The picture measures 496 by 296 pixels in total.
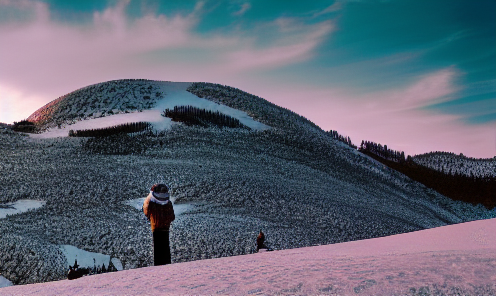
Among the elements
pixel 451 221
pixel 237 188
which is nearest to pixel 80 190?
pixel 237 188

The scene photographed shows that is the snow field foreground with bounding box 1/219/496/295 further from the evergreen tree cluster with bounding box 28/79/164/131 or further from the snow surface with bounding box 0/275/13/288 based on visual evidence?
the evergreen tree cluster with bounding box 28/79/164/131

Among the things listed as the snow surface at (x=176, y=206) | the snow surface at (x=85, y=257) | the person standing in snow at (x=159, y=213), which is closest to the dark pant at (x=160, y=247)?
the person standing in snow at (x=159, y=213)

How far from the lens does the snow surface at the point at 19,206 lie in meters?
19.9

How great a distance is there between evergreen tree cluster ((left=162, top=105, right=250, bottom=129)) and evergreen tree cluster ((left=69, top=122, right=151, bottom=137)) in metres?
3.59

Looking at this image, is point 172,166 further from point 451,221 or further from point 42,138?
point 451,221

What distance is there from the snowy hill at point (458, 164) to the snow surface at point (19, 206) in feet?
156

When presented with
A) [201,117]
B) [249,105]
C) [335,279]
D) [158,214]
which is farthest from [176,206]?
[249,105]

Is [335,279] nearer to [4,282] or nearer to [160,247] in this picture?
[160,247]

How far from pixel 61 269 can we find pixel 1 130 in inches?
1239

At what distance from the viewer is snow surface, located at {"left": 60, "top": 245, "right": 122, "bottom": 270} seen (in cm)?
1491

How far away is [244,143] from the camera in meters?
36.7

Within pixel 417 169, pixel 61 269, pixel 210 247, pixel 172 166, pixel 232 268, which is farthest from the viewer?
pixel 417 169

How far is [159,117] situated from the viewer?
1662 inches

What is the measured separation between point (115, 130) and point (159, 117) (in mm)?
5030
